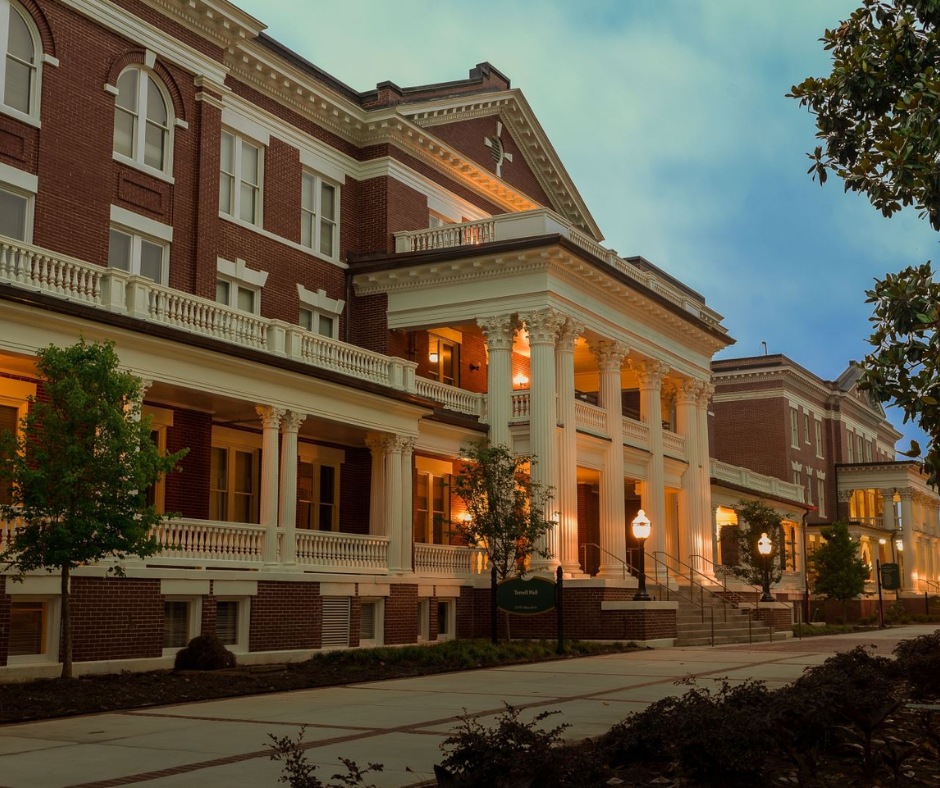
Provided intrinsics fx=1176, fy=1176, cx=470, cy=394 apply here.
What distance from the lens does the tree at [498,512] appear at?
29.4 metres

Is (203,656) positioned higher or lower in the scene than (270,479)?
lower

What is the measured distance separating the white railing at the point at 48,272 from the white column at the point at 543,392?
1444cm

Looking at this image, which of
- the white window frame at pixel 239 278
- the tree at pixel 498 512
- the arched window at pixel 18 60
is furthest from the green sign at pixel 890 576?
the arched window at pixel 18 60

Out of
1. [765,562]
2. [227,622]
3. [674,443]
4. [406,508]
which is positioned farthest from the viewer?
[674,443]

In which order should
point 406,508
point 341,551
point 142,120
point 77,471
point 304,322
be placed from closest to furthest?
point 77,471 → point 341,551 → point 142,120 → point 406,508 → point 304,322

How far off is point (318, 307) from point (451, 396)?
466 centimetres

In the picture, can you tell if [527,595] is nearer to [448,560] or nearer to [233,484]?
[448,560]

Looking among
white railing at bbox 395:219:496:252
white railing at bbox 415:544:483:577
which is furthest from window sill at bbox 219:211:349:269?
white railing at bbox 415:544:483:577

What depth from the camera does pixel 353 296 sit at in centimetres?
3594

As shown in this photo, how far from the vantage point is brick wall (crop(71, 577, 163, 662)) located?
20.4 meters

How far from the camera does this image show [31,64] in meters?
25.4

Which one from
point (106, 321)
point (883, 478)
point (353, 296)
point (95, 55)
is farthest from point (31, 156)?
point (883, 478)

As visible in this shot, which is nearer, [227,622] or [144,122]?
[227,622]

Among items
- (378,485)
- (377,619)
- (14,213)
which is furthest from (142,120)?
(377,619)
